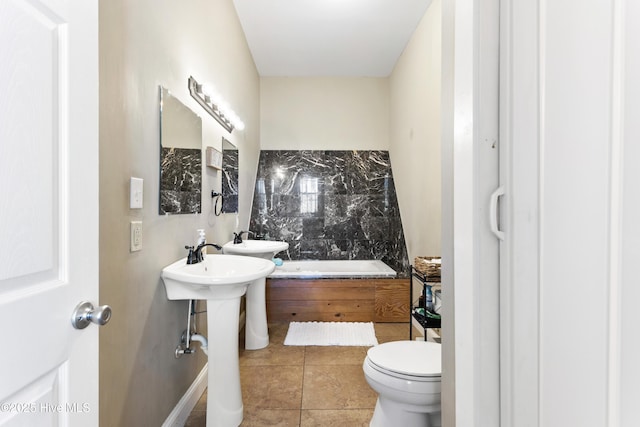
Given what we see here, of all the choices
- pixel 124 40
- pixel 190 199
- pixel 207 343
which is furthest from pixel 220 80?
pixel 207 343

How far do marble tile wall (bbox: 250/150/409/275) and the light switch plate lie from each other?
275 cm

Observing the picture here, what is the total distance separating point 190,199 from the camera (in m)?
1.88

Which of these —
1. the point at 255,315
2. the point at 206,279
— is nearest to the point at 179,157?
the point at 206,279

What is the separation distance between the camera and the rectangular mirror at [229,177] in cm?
262

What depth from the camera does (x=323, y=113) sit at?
4.18 m

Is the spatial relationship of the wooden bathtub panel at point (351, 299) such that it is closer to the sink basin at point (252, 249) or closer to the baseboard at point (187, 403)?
the sink basin at point (252, 249)

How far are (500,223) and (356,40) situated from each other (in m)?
3.18

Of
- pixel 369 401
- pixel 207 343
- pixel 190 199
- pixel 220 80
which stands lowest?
pixel 369 401

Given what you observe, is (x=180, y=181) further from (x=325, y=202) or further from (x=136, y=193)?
(x=325, y=202)

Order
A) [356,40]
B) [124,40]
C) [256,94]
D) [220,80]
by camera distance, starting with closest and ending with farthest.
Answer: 1. [124,40]
2. [220,80]
3. [356,40]
4. [256,94]

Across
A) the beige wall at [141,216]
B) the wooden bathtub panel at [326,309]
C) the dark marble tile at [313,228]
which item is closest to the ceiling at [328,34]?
the beige wall at [141,216]

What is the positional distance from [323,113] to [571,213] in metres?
3.85

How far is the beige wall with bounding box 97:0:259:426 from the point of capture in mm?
1130
